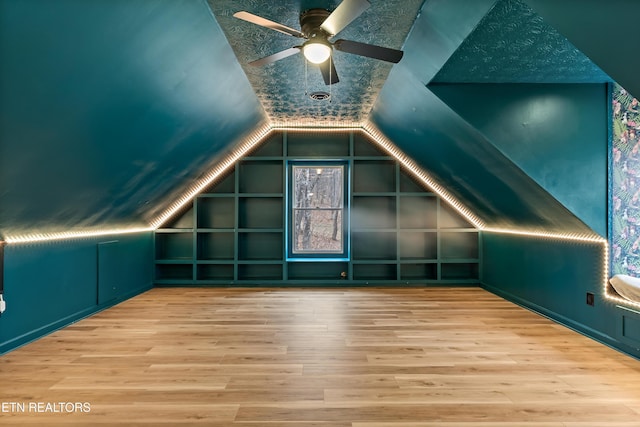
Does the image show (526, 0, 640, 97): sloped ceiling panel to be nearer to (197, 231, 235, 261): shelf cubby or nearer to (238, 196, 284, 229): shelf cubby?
(238, 196, 284, 229): shelf cubby

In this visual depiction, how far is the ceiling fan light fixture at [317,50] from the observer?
2.14 m

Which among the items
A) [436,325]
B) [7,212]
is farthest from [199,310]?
[436,325]

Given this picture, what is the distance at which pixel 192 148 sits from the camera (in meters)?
3.61

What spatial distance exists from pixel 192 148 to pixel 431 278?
12.7 feet

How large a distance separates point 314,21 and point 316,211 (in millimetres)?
3271

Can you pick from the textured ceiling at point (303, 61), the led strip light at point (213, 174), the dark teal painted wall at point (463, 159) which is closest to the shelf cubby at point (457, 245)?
the dark teal painted wall at point (463, 159)

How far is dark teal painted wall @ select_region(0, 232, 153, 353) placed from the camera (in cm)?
259

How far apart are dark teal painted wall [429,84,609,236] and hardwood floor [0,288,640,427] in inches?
50.2

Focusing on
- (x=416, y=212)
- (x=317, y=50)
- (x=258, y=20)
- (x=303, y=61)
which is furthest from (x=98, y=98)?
(x=416, y=212)

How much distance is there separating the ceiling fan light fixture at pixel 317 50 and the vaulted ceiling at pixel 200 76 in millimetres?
223

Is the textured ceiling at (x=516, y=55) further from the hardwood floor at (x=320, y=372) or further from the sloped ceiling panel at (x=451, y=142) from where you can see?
the hardwood floor at (x=320, y=372)

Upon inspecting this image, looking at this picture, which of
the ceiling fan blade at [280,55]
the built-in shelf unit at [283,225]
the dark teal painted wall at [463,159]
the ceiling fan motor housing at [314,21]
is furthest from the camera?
the built-in shelf unit at [283,225]

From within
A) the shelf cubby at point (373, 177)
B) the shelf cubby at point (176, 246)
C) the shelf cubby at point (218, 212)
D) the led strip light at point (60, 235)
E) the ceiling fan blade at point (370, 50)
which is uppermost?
the ceiling fan blade at point (370, 50)

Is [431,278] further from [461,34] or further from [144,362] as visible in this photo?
[144,362]
